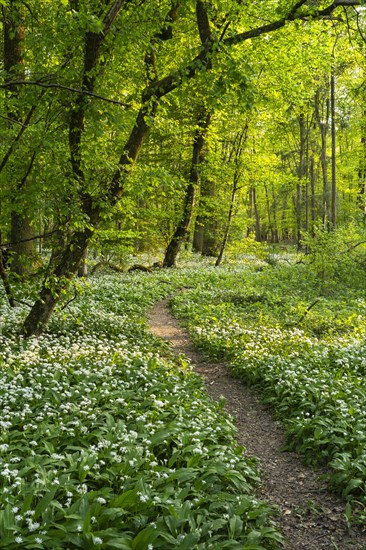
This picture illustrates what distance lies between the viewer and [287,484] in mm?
5680

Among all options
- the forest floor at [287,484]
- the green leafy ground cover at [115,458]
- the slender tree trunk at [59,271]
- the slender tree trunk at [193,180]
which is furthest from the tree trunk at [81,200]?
the slender tree trunk at [193,180]

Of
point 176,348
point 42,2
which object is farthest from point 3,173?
point 176,348

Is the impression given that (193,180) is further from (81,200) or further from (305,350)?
(305,350)

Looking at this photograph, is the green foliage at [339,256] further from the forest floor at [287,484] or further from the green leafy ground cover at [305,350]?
the forest floor at [287,484]

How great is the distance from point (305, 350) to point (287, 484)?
14.0ft

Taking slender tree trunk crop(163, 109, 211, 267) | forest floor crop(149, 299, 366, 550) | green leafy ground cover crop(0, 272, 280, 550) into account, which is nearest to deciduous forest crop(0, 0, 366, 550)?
green leafy ground cover crop(0, 272, 280, 550)

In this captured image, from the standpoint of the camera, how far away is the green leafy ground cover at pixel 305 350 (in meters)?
6.06

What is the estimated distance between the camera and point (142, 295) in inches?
631

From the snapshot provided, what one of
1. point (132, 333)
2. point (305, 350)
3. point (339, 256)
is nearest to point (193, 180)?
point (339, 256)

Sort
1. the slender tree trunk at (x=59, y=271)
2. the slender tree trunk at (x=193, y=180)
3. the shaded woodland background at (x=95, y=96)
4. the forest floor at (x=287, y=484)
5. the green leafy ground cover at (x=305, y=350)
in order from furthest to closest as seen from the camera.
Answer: the slender tree trunk at (x=193, y=180)
the slender tree trunk at (x=59, y=271)
the shaded woodland background at (x=95, y=96)
the green leafy ground cover at (x=305, y=350)
the forest floor at (x=287, y=484)

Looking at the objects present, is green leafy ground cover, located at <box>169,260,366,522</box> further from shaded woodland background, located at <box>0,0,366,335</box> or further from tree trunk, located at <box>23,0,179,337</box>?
tree trunk, located at <box>23,0,179,337</box>

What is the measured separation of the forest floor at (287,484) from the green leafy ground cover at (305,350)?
19 centimetres

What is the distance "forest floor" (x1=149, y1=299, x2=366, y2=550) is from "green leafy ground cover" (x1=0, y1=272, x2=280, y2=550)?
0.99ft

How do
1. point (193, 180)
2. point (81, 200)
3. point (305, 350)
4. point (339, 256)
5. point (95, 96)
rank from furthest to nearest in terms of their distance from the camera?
1. point (193, 180)
2. point (339, 256)
3. point (305, 350)
4. point (81, 200)
5. point (95, 96)
